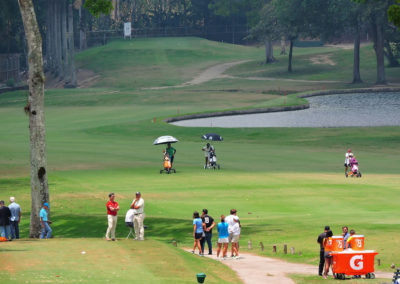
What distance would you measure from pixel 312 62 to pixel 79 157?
311 feet

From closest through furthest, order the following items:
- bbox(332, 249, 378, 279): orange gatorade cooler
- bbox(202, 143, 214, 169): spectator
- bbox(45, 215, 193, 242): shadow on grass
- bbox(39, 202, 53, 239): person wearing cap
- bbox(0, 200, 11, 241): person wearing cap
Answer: bbox(332, 249, 378, 279): orange gatorade cooler < bbox(39, 202, 53, 239): person wearing cap < bbox(0, 200, 11, 241): person wearing cap < bbox(45, 215, 193, 242): shadow on grass < bbox(202, 143, 214, 169): spectator

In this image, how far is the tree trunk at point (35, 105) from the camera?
32.2m

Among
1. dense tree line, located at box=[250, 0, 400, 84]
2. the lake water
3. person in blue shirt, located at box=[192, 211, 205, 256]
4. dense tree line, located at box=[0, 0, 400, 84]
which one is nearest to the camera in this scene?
person in blue shirt, located at box=[192, 211, 205, 256]

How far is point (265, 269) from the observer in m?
27.3

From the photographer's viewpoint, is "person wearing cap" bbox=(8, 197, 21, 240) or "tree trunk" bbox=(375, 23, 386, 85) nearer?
"person wearing cap" bbox=(8, 197, 21, 240)

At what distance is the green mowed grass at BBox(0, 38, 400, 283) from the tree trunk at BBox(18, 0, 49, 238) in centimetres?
216

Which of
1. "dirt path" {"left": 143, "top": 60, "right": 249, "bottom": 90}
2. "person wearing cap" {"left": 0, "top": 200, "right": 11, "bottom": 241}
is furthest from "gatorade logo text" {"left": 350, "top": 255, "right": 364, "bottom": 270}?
"dirt path" {"left": 143, "top": 60, "right": 249, "bottom": 90}

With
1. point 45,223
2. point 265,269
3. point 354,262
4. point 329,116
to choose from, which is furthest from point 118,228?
point 329,116

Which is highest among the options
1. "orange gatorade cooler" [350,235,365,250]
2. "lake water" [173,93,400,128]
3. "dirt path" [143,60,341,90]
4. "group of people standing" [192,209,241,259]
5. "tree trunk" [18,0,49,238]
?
"tree trunk" [18,0,49,238]

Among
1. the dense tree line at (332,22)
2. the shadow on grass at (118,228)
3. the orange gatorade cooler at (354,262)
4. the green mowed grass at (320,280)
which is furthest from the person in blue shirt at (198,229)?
the dense tree line at (332,22)

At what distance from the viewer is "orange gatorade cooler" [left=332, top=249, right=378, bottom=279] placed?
2506 cm

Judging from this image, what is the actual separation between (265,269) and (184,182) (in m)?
19.5

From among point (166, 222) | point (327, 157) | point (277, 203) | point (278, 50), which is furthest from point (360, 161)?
point (278, 50)

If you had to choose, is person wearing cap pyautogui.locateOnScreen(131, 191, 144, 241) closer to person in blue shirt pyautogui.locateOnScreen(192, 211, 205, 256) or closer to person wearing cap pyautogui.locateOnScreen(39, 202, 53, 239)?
person in blue shirt pyautogui.locateOnScreen(192, 211, 205, 256)
